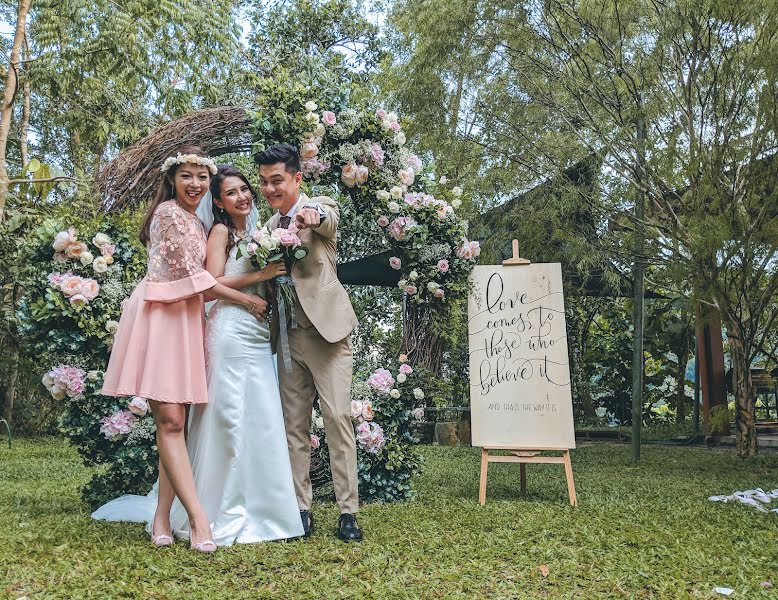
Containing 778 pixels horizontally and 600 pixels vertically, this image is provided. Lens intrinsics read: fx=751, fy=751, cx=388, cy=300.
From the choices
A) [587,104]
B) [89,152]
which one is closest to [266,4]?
[89,152]

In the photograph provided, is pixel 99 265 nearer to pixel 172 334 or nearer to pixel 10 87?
pixel 172 334

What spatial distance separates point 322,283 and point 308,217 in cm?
40

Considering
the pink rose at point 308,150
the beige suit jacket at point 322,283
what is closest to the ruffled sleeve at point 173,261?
the beige suit jacket at point 322,283

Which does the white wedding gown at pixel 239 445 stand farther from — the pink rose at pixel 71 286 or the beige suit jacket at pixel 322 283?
the pink rose at pixel 71 286

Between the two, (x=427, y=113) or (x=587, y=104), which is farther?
(x=427, y=113)

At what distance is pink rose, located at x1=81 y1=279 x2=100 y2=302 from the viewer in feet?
13.4

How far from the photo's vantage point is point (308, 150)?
4.45 metres

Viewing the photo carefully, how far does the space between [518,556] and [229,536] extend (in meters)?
1.24

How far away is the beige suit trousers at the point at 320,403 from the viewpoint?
11.2 feet

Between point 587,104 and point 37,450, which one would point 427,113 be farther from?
point 37,450

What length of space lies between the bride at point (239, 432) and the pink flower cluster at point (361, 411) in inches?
43.2

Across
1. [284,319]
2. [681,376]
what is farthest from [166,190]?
[681,376]

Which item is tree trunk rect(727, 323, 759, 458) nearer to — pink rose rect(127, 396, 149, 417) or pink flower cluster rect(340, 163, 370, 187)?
pink flower cluster rect(340, 163, 370, 187)

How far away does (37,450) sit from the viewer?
26.8 feet
